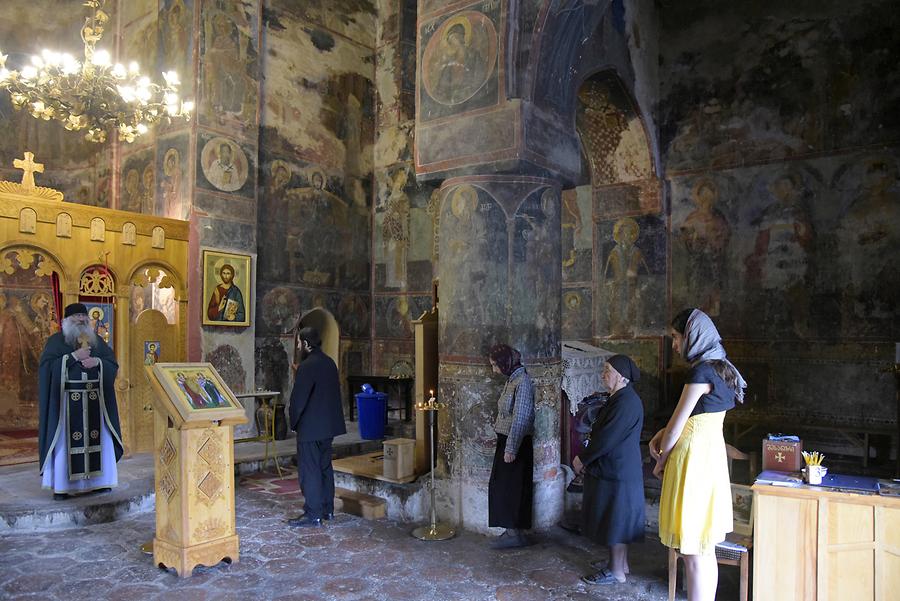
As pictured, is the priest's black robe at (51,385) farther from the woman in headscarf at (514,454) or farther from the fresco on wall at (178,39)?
the fresco on wall at (178,39)

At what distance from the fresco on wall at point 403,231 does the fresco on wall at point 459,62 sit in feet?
19.1

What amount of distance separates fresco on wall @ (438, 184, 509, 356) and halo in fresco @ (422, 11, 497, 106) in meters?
1.05

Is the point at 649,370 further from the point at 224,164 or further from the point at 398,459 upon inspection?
the point at 224,164

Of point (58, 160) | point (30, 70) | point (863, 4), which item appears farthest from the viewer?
point (58, 160)

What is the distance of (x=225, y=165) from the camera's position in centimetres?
1083

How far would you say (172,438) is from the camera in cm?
532

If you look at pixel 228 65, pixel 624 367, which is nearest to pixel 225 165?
pixel 228 65

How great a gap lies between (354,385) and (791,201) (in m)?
8.34

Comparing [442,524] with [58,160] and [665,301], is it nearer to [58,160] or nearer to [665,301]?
[665,301]

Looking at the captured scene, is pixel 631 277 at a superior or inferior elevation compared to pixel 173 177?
inferior

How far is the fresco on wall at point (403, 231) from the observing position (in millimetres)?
13234

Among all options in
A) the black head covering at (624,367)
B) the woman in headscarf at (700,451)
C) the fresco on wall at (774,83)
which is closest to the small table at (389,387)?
the fresco on wall at (774,83)

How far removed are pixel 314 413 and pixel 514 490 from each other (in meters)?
2.04

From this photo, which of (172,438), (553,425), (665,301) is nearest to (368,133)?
(665,301)
